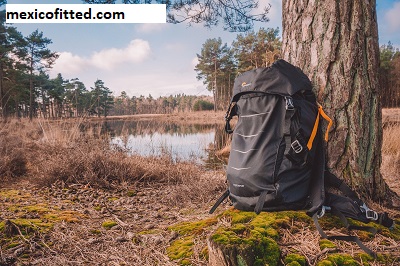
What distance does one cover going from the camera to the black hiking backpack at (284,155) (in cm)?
161

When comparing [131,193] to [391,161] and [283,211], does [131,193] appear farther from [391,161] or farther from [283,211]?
[391,161]

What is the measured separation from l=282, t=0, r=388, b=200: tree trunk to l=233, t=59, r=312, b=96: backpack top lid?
269 millimetres

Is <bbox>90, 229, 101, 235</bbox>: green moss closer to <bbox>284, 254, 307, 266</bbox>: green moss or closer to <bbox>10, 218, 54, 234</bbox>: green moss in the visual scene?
<bbox>10, 218, 54, 234</bbox>: green moss

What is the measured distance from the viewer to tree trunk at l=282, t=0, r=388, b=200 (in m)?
1.87

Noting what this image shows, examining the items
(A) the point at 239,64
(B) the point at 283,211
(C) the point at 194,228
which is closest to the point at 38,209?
(C) the point at 194,228

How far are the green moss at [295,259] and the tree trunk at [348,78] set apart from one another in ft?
2.93

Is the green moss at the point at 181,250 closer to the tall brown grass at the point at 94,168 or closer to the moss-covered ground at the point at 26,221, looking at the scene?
the moss-covered ground at the point at 26,221

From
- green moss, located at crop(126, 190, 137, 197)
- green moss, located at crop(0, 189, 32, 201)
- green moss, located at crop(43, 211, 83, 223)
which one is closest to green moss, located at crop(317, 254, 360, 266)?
green moss, located at crop(43, 211, 83, 223)

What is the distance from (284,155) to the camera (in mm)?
1627

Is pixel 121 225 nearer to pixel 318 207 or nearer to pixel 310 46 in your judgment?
pixel 318 207

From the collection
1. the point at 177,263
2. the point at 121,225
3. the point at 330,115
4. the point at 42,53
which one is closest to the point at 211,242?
the point at 177,263

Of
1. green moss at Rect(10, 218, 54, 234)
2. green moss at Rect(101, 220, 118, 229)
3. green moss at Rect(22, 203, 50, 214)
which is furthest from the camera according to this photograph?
green moss at Rect(22, 203, 50, 214)

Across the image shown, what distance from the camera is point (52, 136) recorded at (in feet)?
17.7

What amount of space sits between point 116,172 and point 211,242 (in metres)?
2.72
